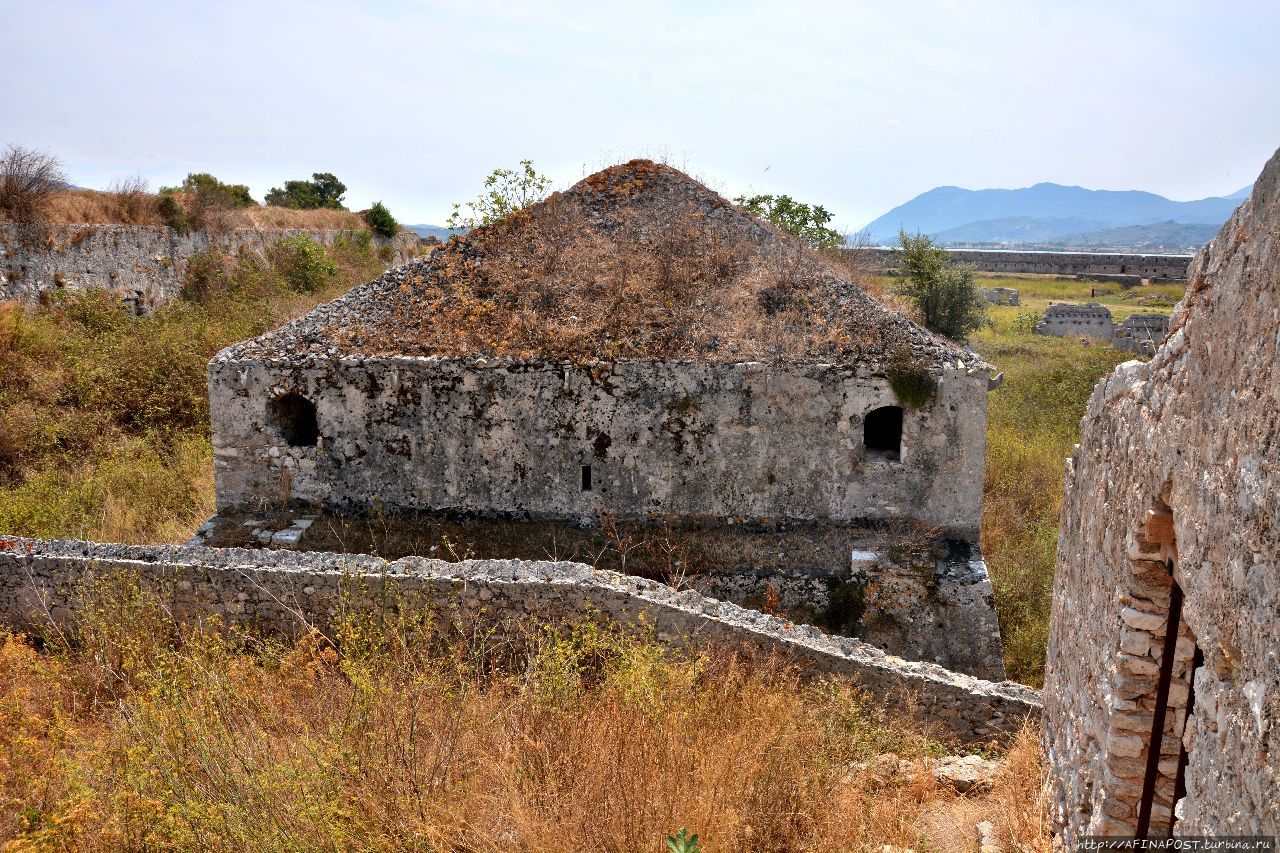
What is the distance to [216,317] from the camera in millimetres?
21562

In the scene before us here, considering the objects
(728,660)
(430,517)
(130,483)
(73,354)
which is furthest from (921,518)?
(73,354)

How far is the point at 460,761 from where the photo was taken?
4.64 m

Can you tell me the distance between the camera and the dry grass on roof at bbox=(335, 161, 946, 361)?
10.1 metres

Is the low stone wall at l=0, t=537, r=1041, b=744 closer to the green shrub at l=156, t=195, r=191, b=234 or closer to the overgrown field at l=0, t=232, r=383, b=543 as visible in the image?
the overgrown field at l=0, t=232, r=383, b=543

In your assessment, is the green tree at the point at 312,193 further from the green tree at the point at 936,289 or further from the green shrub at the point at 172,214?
the green tree at the point at 936,289

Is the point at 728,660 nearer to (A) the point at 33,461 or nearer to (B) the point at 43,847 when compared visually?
(B) the point at 43,847

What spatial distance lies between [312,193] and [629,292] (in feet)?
122

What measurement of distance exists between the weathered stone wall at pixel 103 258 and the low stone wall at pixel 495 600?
14.2 m

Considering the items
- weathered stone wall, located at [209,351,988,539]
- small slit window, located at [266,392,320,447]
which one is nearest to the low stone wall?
weathered stone wall, located at [209,351,988,539]

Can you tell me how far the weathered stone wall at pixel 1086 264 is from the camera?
52656 mm

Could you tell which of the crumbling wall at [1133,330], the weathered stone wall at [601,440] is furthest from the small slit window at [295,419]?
the crumbling wall at [1133,330]

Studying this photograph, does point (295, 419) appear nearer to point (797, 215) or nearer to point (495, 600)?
point (495, 600)

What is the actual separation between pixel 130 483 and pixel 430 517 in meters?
7.07

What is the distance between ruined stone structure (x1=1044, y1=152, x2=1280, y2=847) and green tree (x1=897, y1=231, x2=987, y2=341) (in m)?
21.0
